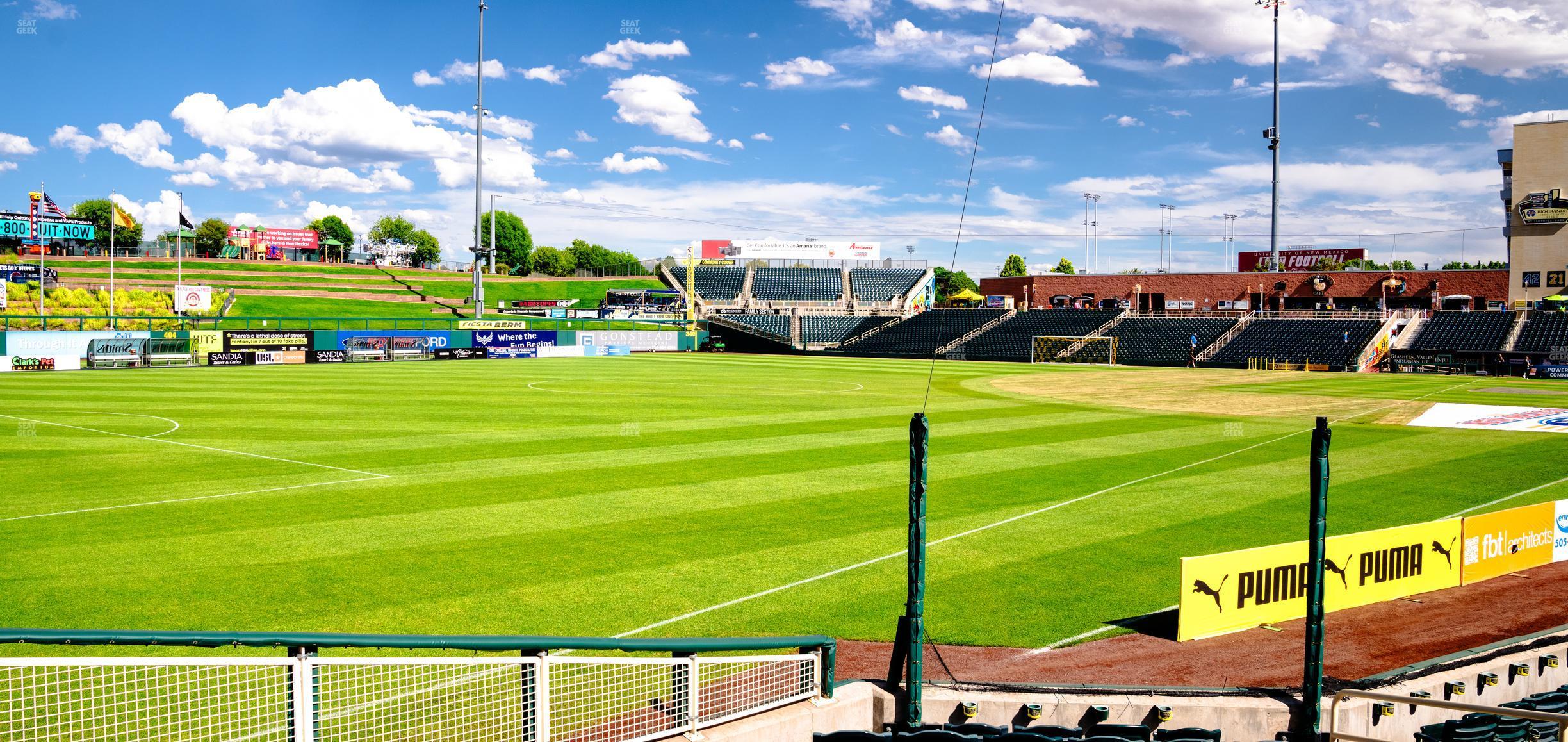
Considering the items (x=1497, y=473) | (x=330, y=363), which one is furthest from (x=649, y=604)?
(x=330, y=363)

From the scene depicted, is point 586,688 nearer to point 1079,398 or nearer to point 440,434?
point 440,434

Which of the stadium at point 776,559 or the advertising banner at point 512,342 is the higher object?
the advertising banner at point 512,342

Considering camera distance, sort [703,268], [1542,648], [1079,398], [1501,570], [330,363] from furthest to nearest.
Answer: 1. [703,268]
2. [330,363]
3. [1079,398]
4. [1501,570]
5. [1542,648]

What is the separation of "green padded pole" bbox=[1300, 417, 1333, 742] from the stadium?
0.11 ft

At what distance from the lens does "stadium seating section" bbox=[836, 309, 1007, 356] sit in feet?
267

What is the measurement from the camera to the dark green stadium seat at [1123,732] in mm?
6976

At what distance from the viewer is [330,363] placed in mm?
58312

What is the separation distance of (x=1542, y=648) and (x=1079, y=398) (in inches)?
1112

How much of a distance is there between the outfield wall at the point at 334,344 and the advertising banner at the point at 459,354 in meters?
0.05

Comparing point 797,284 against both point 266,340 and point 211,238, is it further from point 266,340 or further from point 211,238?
point 211,238

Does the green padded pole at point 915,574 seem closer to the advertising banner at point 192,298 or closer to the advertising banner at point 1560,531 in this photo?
the advertising banner at point 1560,531

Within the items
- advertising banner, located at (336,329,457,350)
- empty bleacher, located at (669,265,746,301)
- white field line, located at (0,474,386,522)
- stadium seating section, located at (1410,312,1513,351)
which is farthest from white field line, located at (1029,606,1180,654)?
empty bleacher, located at (669,265,746,301)

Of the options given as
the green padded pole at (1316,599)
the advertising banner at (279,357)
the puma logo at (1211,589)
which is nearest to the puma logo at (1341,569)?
the puma logo at (1211,589)

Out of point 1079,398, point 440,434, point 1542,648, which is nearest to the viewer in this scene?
point 1542,648
